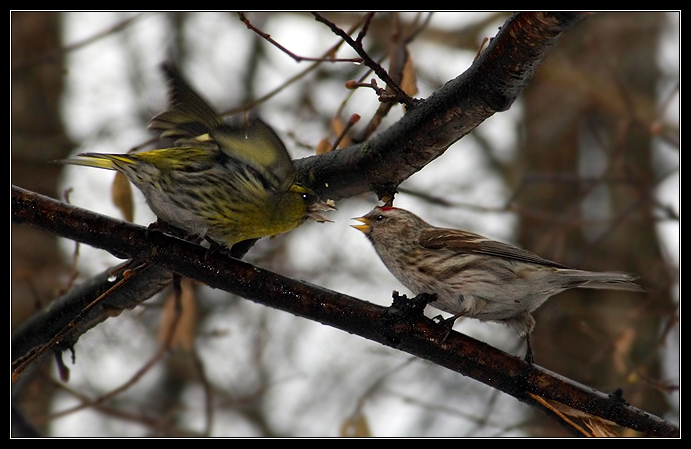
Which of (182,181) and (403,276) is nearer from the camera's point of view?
(182,181)

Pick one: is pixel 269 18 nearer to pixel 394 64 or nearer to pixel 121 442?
pixel 394 64

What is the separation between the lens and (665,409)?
511cm

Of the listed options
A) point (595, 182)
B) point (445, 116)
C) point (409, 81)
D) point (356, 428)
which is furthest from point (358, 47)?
point (595, 182)

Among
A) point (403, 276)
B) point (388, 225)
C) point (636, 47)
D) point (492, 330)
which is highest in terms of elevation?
point (636, 47)

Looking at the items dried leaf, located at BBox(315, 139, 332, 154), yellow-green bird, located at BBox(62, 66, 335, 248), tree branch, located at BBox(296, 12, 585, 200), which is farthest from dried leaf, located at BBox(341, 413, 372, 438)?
dried leaf, located at BBox(315, 139, 332, 154)

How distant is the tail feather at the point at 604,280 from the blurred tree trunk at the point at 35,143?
3.87 m

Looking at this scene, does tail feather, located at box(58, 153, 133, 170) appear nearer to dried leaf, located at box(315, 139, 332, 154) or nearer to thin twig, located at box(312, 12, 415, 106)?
dried leaf, located at box(315, 139, 332, 154)

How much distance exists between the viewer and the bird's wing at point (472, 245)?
3.84m

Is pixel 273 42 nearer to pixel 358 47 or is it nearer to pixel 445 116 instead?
pixel 358 47

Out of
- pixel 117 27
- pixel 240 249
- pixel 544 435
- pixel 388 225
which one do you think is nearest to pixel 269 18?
pixel 117 27

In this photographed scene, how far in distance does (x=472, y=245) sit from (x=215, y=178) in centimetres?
147

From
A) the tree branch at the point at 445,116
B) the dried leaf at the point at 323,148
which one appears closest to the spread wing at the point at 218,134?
the tree branch at the point at 445,116

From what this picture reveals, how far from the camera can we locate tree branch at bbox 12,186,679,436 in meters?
2.92

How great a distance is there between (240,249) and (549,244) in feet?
12.4
